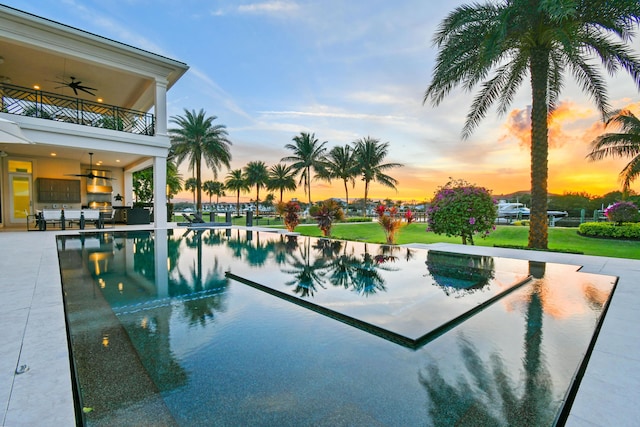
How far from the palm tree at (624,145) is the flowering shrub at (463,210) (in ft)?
44.5

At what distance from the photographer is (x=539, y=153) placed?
30.6 ft

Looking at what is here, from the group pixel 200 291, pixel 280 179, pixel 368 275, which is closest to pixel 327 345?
pixel 200 291

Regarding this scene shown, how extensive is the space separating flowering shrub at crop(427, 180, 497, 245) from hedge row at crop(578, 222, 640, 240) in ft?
29.3

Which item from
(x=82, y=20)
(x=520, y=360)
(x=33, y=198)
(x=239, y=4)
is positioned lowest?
(x=520, y=360)

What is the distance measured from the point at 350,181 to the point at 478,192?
2563 centimetres

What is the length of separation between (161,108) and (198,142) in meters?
11.6

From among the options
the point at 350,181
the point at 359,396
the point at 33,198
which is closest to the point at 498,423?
the point at 359,396

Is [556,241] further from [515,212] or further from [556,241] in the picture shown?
[515,212]

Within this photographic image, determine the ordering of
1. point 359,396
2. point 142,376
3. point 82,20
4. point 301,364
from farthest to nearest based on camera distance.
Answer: point 82,20, point 301,364, point 142,376, point 359,396

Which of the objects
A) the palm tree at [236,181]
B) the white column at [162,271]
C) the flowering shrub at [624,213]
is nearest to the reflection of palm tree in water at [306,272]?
the white column at [162,271]

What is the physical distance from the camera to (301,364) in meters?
2.30

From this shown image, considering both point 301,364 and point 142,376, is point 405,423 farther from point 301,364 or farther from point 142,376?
point 142,376

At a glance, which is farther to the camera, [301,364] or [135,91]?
[135,91]

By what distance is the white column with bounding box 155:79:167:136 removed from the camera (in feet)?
45.7
